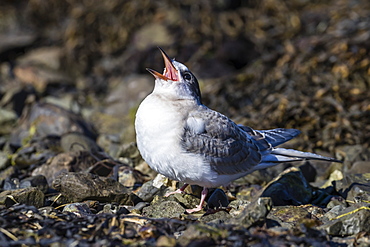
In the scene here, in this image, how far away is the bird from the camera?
4.50 meters

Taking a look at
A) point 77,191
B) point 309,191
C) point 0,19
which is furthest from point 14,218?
point 0,19

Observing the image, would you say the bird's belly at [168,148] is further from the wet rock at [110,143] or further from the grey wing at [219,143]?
the wet rock at [110,143]

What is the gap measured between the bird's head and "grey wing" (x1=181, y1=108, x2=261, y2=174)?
23 centimetres

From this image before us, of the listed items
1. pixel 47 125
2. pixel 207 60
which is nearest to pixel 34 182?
pixel 47 125

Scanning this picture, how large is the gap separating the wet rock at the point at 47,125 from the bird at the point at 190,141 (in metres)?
2.88

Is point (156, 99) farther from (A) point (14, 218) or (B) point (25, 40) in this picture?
(B) point (25, 40)

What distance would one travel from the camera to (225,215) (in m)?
4.45

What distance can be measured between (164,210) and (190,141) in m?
0.66

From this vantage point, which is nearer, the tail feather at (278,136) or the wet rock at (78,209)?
the wet rock at (78,209)

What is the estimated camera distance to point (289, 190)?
5.21m

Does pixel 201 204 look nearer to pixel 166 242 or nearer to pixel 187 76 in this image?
pixel 187 76

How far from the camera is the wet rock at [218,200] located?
497cm

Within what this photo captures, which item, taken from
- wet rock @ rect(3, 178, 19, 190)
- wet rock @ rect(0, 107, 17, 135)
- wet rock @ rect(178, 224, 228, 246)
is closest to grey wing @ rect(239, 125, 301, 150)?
wet rock @ rect(178, 224, 228, 246)

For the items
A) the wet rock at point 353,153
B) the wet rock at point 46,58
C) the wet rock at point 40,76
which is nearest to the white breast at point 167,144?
the wet rock at point 353,153
